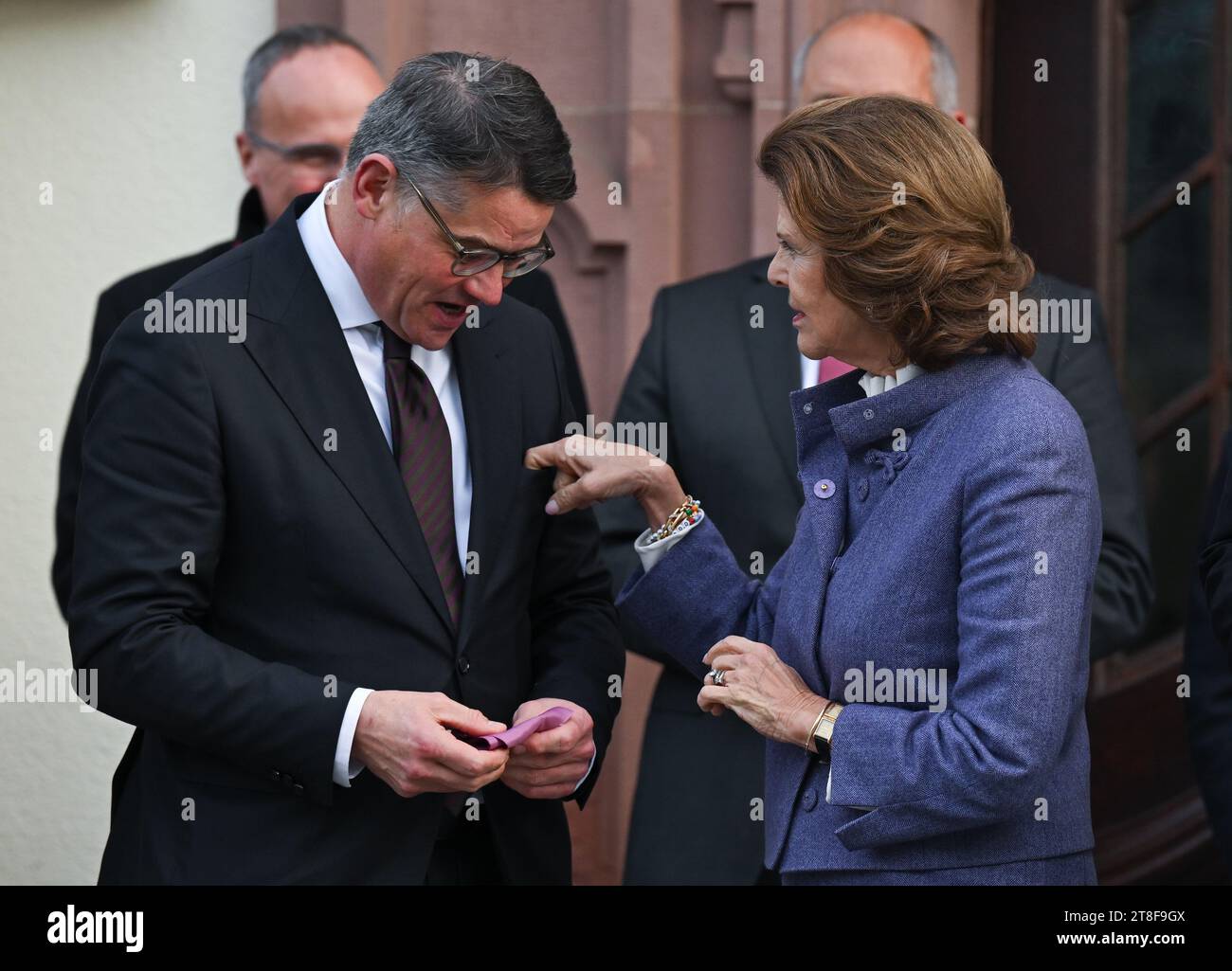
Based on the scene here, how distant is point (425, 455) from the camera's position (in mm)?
2732

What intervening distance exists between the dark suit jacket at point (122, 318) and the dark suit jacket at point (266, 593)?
101 cm

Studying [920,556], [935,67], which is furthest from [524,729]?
[935,67]

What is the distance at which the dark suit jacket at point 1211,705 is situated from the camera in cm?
316

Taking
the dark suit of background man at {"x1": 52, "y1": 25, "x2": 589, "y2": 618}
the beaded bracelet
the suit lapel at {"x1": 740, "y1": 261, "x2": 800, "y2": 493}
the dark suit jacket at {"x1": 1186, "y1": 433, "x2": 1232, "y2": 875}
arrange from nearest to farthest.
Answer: the beaded bracelet, the dark suit jacket at {"x1": 1186, "y1": 433, "x2": 1232, "y2": 875}, the suit lapel at {"x1": 740, "y1": 261, "x2": 800, "y2": 493}, the dark suit of background man at {"x1": 52, "y1": 25, "x2": 589, "y2": 618}

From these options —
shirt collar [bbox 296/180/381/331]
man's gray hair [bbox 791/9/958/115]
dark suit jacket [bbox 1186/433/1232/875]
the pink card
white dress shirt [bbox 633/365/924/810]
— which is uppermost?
man's gray hair [bbox 791/9/958/115]

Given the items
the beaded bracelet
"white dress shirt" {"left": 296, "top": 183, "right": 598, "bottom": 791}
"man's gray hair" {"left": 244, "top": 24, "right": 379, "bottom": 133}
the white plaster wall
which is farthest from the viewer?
the white plaster wall

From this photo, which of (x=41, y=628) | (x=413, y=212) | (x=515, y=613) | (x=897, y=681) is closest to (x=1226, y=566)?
(x=897, y=681)

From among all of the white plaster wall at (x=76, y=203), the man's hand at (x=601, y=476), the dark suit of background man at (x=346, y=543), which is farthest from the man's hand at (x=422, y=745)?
the white plaster wall at (x=76, y=203)

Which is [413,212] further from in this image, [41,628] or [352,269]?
[41,628]

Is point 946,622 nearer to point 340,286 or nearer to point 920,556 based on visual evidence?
point 920,556

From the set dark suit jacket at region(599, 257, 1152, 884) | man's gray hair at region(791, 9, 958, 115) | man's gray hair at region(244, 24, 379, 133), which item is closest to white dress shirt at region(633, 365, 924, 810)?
dark suit jacket at region(599, 257, 1152, 884)

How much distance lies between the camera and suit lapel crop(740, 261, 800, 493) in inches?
143

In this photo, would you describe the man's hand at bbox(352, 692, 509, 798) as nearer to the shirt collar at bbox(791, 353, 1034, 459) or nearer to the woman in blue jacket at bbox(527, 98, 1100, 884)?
the woman in blue jacket at bbox(527, 98, 1100, 884)
